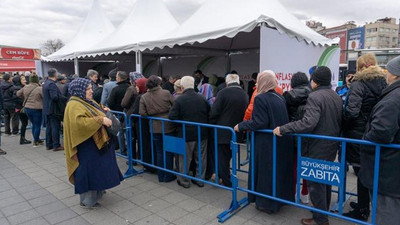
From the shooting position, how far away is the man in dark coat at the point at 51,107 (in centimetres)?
604

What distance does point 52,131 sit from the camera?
21.1 ft

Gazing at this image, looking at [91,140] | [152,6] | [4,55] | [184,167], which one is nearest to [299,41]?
[184,167]

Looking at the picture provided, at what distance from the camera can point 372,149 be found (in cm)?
241

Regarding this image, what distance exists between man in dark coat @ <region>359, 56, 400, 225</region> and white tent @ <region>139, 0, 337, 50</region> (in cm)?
276

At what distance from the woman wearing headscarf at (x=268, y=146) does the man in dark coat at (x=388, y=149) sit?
91 cm

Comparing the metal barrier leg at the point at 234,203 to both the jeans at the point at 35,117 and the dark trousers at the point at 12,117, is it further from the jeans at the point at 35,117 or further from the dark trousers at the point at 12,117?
the dark trousers at the point at 12,117

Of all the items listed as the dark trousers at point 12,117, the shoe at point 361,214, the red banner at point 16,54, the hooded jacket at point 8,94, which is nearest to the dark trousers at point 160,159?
the shoe at point 361,214

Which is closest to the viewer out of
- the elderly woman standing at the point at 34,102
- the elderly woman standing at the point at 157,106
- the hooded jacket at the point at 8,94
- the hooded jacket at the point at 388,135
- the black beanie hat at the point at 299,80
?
the hooded jacket at the point at 388,135

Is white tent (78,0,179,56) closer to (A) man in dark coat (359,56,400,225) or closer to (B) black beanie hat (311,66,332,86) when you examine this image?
(B) black beanie hat (311,66,332,86)

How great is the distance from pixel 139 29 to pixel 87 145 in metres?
6.53

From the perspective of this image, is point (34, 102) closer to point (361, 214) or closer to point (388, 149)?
point (361, 214)

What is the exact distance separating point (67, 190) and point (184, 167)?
1.81m

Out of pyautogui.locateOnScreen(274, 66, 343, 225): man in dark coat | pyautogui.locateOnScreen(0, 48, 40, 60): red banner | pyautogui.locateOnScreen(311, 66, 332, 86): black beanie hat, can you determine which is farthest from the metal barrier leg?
pyautogui.locateOnScreen(0, 48, 40, 60): red banner

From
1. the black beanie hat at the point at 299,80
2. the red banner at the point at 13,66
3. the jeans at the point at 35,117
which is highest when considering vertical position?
the red banner at the point at 13,66
